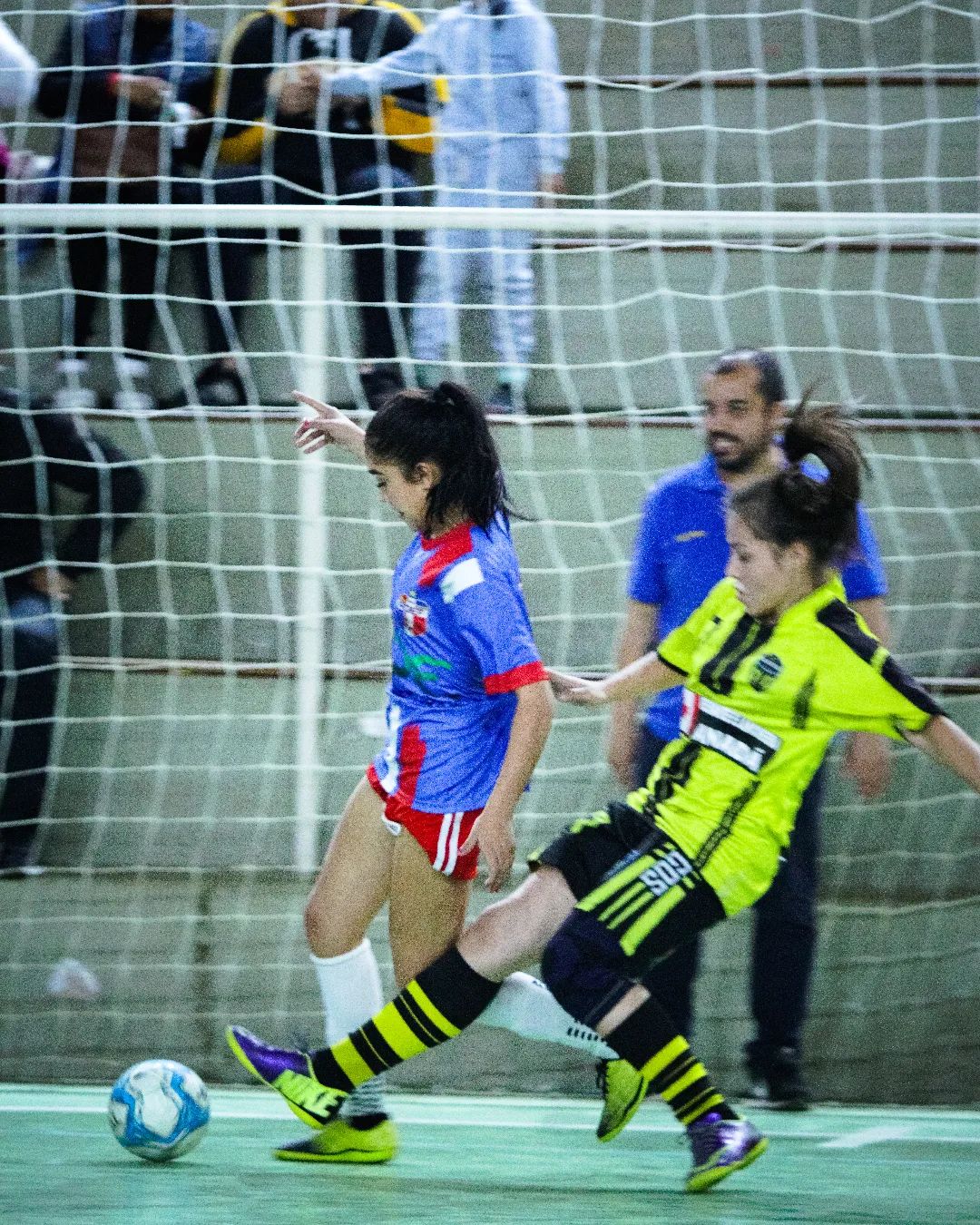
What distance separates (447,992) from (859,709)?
0.88 metres

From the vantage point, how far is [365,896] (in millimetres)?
3123

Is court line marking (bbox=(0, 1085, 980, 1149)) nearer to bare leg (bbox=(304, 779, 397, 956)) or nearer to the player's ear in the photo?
bare leg (bbox=(304, 779, 397, 956))

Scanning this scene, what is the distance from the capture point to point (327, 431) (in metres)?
3.34

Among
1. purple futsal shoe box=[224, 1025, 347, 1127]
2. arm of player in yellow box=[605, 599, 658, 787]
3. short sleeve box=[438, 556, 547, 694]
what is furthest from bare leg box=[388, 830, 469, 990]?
arm of player in yellow box=[605, 599, 658, 787]

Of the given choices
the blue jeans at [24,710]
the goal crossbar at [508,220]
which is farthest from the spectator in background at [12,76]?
the blue jeans at [24,710]

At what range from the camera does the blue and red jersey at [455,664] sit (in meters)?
2.95

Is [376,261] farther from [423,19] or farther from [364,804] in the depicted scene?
[364,804]

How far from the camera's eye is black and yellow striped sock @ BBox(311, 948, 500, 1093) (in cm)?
296

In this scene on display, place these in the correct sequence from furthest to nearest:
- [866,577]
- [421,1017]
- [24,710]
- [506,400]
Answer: [506,400] < [24,710] < [866,577] < [421,1017]

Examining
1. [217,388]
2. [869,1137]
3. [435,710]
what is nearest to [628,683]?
[435,710]

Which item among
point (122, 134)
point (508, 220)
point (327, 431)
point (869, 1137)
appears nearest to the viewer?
point (327, 431)

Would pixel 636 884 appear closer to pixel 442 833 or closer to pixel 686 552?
pixel 442 833

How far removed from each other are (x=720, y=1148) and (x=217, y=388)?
9.20 ft

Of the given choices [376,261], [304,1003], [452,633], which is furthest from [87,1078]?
[376,261]
